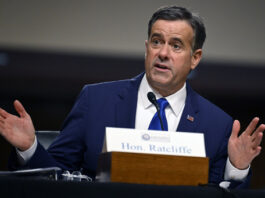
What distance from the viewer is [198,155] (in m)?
1.82

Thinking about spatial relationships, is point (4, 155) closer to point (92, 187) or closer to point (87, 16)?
point (87, 16)

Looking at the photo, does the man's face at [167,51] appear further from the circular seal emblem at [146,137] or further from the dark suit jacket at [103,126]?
the circular seal emblem at [146,137]

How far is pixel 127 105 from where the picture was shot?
8.02ft

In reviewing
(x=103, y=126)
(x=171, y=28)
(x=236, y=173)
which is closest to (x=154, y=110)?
(x=103, y=126)

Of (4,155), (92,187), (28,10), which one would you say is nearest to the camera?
(92,187)

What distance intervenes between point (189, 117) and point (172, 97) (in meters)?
0.14

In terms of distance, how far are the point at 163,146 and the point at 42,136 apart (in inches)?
39.1

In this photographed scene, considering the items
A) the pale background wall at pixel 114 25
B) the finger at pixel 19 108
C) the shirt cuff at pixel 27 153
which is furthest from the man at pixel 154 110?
the pale background wall at pixel 114 25

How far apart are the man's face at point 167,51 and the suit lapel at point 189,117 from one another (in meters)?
0.12

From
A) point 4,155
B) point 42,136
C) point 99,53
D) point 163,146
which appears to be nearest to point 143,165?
point 163,146

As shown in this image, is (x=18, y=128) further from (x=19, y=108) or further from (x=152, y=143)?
(x=152, y=143)

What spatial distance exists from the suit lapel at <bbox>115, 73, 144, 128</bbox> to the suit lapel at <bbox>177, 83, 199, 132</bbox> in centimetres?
22

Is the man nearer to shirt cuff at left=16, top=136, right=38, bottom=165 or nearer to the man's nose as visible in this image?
the man's nose

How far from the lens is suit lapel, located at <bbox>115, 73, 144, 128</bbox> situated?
2398mm
